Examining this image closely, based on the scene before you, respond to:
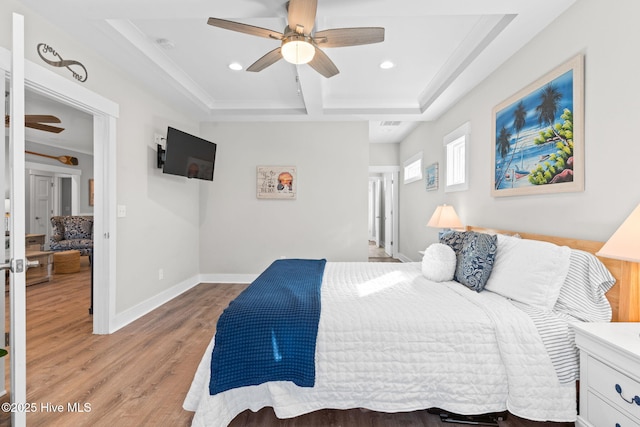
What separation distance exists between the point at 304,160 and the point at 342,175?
61 centimetres

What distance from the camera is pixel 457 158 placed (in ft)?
12.3

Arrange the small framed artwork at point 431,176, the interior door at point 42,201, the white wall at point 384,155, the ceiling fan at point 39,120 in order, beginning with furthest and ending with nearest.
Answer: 1. the white wall at point 384,155
2. the interior door at point 42,201
3. the small framed artwork at point 431,176
4. the ceiling fan at point 39,120

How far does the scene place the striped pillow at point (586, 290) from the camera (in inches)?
63.2

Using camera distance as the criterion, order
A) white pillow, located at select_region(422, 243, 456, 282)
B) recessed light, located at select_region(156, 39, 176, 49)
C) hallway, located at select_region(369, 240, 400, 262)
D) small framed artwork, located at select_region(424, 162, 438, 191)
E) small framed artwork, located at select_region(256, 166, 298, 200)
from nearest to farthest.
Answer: white pillow, located at select_region(422, 243, 456, 282) → recessed light, located at select_region(156, 39, 176, 49) → small framed artwork, located at select_region(424, 162, 438, 191) → small framed artwork, located at select_region(256, 166, 298, 200) → hallway, located at select_region(369, 240, 400, 262)

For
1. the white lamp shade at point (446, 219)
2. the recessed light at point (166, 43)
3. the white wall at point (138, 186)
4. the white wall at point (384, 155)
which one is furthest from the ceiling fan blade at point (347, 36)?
the white wall at point (384, 155)

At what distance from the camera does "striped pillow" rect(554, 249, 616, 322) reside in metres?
1.60

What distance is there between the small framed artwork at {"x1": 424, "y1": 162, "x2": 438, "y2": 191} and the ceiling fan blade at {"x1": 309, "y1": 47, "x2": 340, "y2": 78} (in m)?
2.43

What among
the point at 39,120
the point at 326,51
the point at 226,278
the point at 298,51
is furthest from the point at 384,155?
the point at 39,120

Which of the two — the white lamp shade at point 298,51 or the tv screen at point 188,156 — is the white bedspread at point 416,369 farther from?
the tv screen at point 188,156

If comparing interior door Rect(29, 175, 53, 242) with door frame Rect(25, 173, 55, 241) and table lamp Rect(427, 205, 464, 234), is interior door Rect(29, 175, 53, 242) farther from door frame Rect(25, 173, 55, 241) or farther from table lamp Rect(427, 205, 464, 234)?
table lamp Rect(427, 205, 464, 234)

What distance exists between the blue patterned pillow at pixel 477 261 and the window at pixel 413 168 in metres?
3.04

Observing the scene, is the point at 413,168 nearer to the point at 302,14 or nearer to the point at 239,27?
the point at 302,14

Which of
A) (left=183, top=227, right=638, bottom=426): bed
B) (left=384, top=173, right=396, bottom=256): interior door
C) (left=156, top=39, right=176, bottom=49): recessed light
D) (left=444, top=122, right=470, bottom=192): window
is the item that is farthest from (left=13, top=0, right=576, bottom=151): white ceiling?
(left=384, top=173, right=396, bottom=256): interior door

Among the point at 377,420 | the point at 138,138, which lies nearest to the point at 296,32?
the point at 138,138
